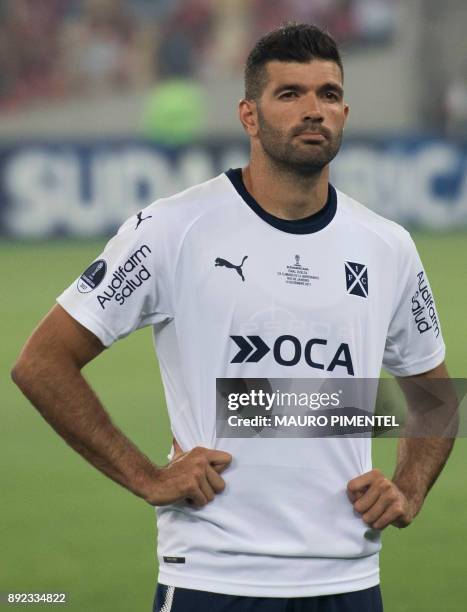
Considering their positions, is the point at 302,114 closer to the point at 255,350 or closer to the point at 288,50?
the point at 288,50

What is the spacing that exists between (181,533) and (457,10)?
25.2m

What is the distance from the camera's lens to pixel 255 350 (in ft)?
10.7

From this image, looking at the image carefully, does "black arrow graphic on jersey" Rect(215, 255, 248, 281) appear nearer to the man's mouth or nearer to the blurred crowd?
the man's mouth

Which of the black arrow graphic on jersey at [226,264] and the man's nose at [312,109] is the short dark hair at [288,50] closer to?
the man's nose at [312,109]

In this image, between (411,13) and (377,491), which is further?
(411,13)

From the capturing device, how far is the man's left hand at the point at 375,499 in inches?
130

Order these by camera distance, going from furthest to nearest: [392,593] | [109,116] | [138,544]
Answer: [109,116]
[138,544]
[392,593]

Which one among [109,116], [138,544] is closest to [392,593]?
[138,544]

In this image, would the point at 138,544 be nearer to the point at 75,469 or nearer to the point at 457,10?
the point at 75,469

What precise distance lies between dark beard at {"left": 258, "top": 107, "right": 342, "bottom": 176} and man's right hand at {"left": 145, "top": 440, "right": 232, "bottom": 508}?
2.33 ft

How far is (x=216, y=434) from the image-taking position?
3.29 metres

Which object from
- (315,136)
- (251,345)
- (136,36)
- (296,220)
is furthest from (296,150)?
(136,36)

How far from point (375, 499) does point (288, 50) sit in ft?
3.62

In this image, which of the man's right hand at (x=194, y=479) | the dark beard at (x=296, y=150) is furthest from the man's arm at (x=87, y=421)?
the dark beard at (x=296, y=150)
